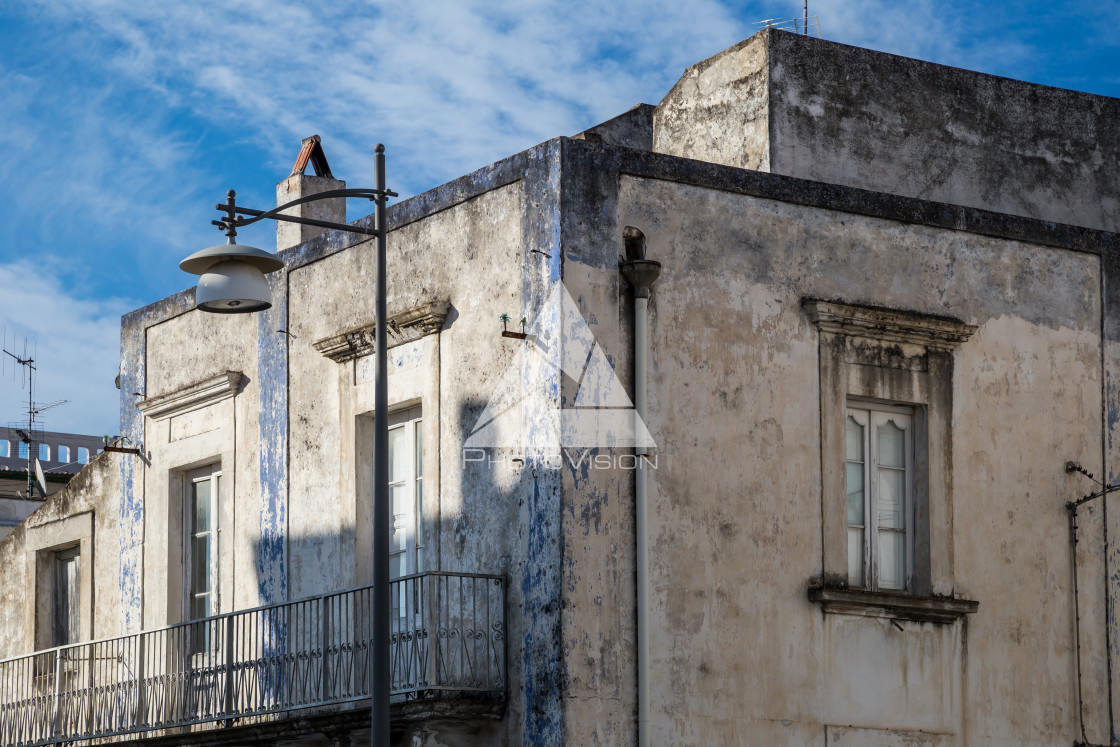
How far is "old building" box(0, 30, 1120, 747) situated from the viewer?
12.8m

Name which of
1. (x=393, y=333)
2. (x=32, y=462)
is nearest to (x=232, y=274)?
(x=393, y=333)

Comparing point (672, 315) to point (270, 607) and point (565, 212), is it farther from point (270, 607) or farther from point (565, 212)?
point (270, 607)

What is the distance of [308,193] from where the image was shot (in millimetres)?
18781

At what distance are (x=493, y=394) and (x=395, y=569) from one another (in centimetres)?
199

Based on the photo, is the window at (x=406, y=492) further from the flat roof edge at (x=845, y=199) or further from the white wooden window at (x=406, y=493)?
the flat roof edge at (x=845, y=199)

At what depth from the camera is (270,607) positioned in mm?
13766

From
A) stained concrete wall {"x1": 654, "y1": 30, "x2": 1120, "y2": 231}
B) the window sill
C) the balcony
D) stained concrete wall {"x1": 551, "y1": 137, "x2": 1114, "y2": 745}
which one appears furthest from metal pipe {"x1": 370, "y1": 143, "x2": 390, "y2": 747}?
stained concrete wall {"x1": 654, "y1": 30, "x2": 1120, "y2": 231}

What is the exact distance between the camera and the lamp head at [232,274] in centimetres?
1166

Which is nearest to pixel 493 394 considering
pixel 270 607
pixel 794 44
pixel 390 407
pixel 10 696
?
pixel 390 407

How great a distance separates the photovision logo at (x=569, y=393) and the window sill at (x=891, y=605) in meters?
1.84

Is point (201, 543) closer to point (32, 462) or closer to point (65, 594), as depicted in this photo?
point (65, 594)

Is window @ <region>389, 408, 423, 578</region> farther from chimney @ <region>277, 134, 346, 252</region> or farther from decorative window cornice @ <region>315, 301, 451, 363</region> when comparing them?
chimney @ <region>277, 134, 346, 252</region>

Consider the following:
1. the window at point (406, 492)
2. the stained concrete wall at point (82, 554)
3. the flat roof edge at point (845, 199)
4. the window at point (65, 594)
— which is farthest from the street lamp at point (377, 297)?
the window at point (65, 594)

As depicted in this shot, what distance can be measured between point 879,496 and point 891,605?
36.7 inches
